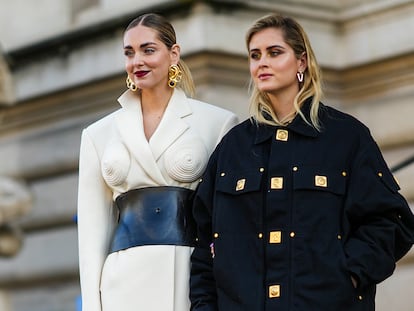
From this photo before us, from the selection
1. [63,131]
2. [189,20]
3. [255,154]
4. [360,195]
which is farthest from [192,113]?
[63,131]

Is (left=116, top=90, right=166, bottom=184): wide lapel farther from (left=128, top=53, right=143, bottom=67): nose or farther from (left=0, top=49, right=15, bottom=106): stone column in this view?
(left=0, top=49, right=15, bottom=106): stone column

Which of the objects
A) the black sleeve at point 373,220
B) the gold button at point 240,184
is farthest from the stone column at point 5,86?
the black sleeve at point 373,220

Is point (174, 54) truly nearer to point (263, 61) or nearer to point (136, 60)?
point (136, 60)

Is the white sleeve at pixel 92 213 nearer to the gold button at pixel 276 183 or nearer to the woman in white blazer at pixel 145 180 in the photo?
the woman in white blazer at pixel 145 180

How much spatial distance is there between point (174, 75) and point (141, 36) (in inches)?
9.8

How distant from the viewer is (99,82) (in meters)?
12.1

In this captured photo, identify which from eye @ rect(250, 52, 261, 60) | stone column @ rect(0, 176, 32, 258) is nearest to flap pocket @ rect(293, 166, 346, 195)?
eye @ rect(250, 52, 261, 60)

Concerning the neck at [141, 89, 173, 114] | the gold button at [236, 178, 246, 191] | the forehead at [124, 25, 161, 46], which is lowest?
the gold button at [236, 178, 246, 191]

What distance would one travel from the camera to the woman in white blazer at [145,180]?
20.8 ft

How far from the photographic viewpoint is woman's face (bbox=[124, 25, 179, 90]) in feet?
21.0

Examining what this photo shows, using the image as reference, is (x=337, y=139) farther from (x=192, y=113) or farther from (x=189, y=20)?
(x=189, y=20)

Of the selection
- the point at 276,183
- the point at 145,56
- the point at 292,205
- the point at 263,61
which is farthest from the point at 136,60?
the point at 292,205

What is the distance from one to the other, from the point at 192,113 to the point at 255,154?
64cm

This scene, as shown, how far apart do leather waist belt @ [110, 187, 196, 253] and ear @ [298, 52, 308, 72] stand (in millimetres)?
750
